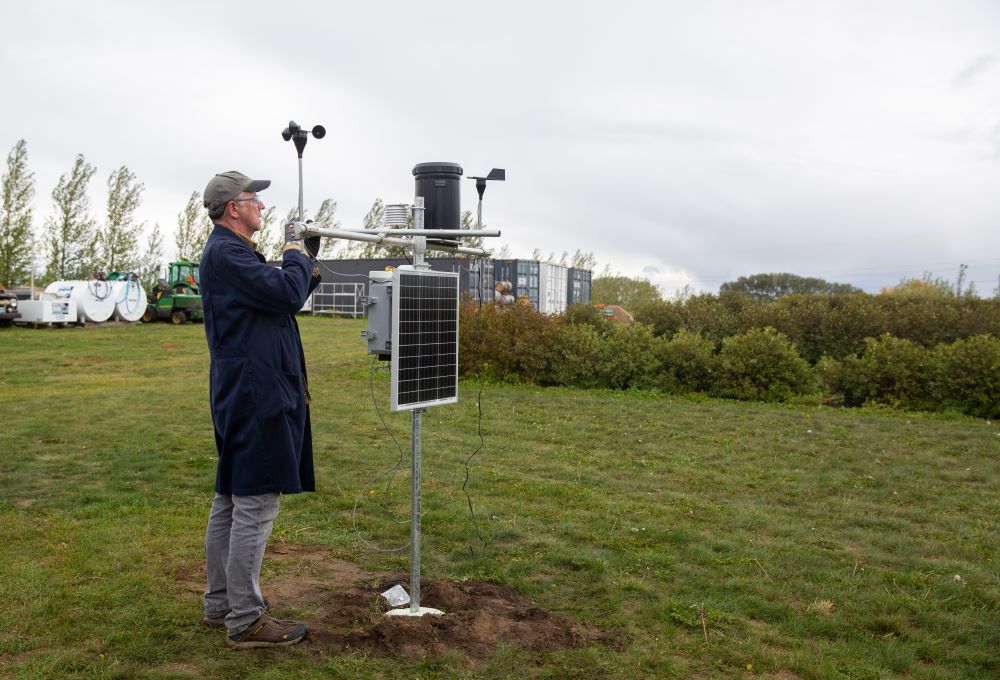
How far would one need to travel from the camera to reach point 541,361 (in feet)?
42.4

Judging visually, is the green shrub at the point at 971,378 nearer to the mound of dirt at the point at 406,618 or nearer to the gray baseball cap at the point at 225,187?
the mound of dirt at the point at 406,618

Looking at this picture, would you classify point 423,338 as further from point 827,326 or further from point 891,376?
point 827,326

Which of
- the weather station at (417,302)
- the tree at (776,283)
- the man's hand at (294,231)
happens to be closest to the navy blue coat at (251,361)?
the man's hand at (294,231)

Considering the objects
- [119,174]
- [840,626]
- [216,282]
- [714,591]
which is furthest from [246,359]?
[119,174]

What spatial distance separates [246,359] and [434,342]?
899 mm

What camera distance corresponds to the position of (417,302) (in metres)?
Result: 3.77

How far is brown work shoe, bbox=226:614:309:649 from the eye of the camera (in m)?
3.49

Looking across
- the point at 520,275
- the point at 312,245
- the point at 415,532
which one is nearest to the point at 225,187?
the point at 312,245

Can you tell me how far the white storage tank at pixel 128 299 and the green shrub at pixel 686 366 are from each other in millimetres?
18114

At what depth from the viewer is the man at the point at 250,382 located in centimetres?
340

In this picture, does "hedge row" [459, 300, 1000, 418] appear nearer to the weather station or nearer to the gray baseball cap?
the weather station

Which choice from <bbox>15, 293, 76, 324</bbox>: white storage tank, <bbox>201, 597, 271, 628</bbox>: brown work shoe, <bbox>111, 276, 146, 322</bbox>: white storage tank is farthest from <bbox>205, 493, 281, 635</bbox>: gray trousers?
<bbox>111, 276, 146, 322</bbox>: white storage tank

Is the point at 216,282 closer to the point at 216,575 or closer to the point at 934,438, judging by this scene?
the point at 216,575

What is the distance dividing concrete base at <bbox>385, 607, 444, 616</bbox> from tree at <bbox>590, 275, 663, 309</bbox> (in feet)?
92.3
